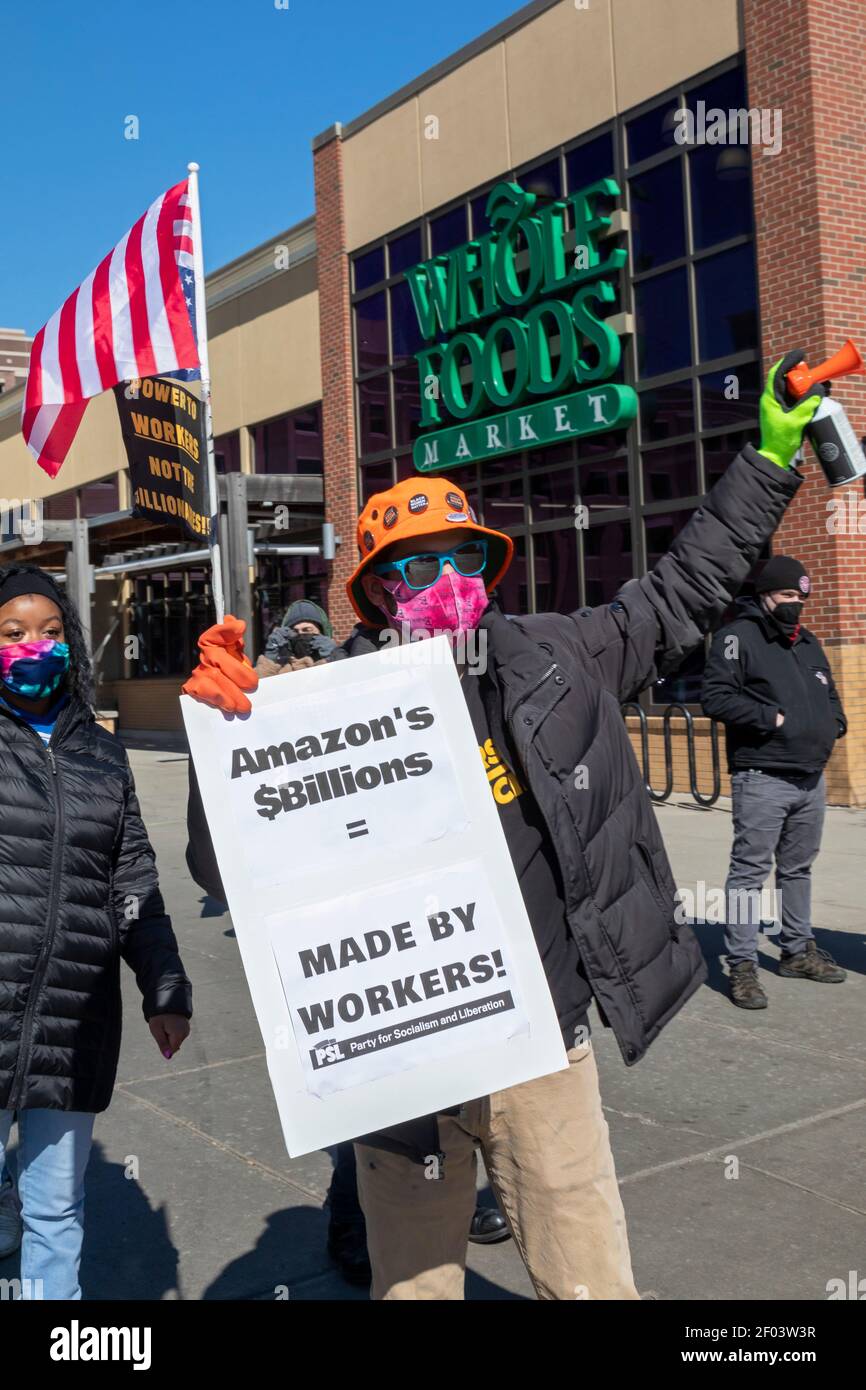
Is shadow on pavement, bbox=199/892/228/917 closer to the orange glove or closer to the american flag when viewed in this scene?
the american flag

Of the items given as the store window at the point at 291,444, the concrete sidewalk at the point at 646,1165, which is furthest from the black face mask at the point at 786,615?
the store window at the point at 291,444

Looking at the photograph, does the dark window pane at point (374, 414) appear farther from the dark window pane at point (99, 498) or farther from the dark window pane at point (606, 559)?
the dark window pane at point (99, 498)

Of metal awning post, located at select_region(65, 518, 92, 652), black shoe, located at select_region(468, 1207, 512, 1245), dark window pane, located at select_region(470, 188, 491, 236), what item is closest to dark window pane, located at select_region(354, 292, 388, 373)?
dark window pane, located at select_region(470, 188, 491, 236)

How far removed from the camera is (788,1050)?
5465mm

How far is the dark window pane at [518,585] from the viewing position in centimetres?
1600

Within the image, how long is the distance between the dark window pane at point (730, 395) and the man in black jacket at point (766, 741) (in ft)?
22.9

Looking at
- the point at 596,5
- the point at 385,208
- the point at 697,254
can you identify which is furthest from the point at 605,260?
the point at 385,208

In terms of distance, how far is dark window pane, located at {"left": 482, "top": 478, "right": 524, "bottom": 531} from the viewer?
52.3 ft

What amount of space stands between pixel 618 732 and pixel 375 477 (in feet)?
53.9

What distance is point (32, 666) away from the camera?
9.56 ft

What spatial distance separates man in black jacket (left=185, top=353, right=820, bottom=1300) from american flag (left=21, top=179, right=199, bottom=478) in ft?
33.4

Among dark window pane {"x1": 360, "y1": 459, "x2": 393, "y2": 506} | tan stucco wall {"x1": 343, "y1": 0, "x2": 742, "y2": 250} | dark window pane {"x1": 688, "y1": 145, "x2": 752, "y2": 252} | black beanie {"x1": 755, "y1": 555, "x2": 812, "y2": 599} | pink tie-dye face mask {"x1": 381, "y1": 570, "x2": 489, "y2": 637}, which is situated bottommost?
pink tie-dye face mask {"x1": 381, "y1": 570, "x2": 489, "y2": 637}

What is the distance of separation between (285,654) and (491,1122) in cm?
446

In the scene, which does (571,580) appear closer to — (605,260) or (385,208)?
(605,260)
